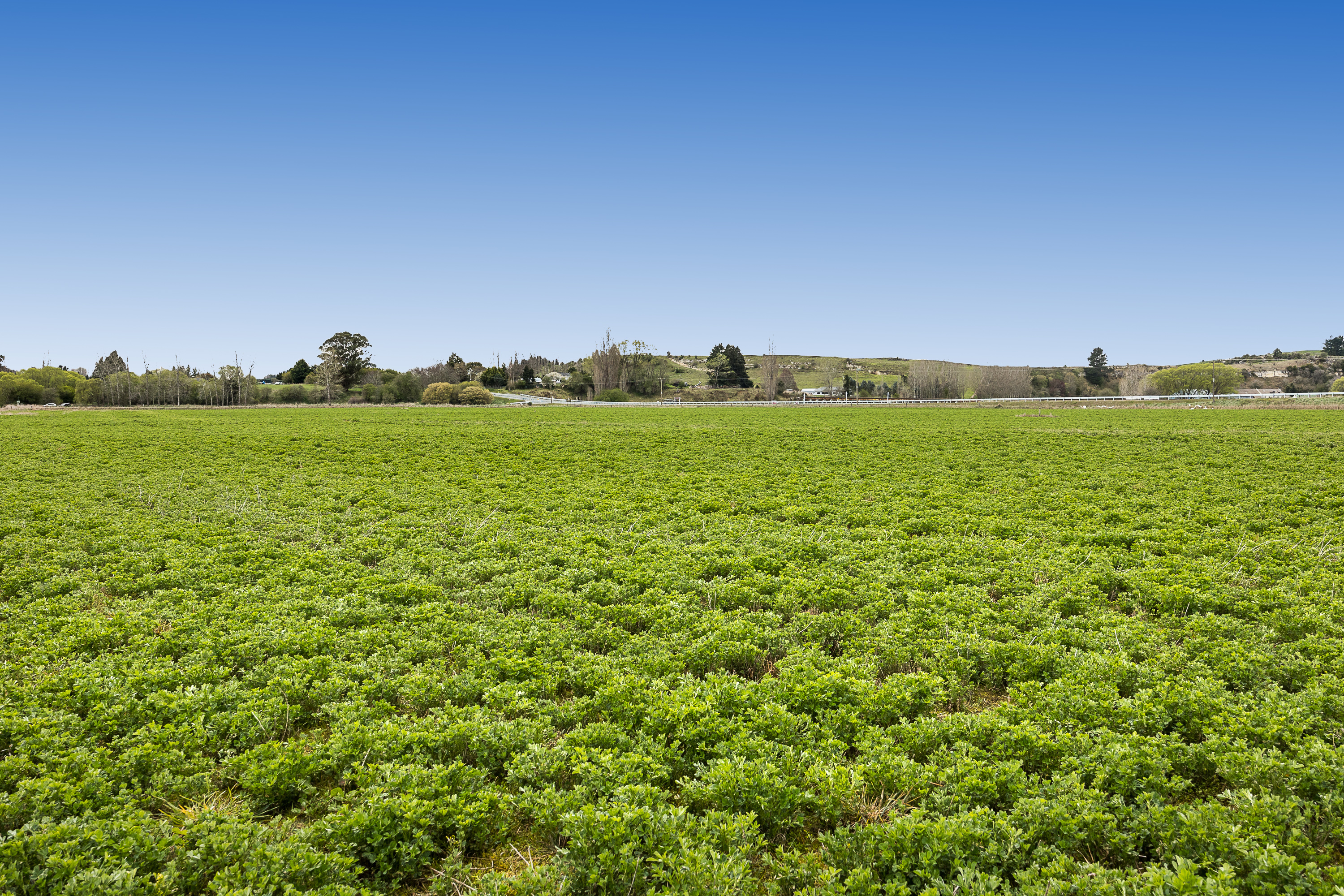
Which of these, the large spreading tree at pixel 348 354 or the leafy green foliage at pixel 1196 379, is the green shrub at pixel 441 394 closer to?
the large spreading tree at pixel 348 354

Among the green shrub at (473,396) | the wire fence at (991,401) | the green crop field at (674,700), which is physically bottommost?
the green crop field at (674,700)

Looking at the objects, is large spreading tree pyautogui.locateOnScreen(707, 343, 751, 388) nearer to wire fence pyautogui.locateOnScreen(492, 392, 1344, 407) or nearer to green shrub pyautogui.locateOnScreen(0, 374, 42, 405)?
wire fence pyautogui.locateOnScreen(492, 392, 1344, 407)

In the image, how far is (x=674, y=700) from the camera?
7.25 metres

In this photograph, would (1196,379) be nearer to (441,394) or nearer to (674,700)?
(441,394)

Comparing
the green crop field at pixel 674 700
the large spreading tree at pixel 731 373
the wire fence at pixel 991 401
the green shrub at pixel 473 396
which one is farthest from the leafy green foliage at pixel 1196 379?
the green crop field at pixel 674 700

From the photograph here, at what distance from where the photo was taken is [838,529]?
1555 cm

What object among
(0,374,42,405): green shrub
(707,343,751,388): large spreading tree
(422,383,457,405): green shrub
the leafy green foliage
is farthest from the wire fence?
(0,374,42,405): green shrub

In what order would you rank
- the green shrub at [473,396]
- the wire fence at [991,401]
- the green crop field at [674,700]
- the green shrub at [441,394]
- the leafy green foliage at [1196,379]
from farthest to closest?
the leafy green foliage at [1196,379], the green shrub at [441,394], the green shrub at [473,396], the wire fence at [991,401], the green crop field at [674,700]

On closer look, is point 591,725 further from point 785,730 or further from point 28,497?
point 28,497

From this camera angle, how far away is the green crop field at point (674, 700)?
5051mm

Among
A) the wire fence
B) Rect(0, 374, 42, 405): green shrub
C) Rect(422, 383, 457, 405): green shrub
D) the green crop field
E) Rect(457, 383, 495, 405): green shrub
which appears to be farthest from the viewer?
Rect(422, 383, 457, 405): green shrub

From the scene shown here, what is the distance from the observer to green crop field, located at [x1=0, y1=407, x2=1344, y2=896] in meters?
5.05

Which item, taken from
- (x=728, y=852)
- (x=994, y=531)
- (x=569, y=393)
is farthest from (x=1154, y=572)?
(x=569, y=393)

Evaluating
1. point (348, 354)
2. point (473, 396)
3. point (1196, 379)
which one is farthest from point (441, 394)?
point (1196, 379)
